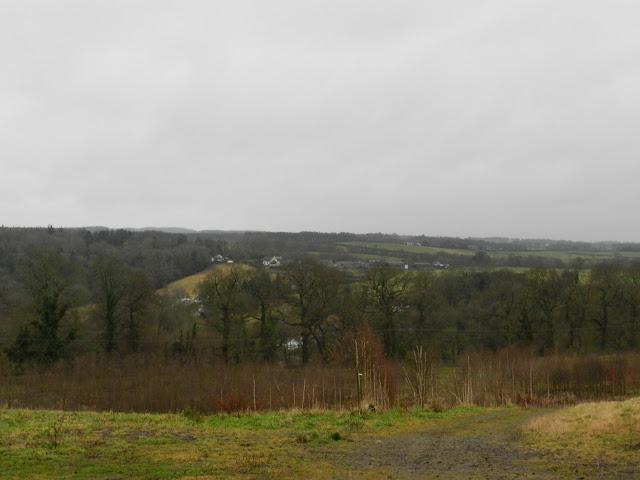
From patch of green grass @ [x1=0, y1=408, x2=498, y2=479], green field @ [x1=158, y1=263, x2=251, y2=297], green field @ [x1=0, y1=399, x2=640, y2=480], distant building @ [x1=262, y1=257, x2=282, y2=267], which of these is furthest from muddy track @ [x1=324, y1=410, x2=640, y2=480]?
distant building @ [x1=262, y1=257, x2=282, y2=267]

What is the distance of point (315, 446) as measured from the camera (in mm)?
13414

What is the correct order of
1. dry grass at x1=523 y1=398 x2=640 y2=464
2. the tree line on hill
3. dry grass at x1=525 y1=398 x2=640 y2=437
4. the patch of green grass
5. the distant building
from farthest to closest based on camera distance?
the distant building
the tree line on hill
dry grass at x1=525 y1=398 x2=640 y2=437
dry grass at x1=523 y1=398 x2=640 y2=464
the patch of green grass

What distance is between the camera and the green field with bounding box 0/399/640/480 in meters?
10.7

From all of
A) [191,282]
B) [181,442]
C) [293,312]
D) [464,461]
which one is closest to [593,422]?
[464,461]

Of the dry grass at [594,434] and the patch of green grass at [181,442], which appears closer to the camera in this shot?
the patch of green grass at [181,442]

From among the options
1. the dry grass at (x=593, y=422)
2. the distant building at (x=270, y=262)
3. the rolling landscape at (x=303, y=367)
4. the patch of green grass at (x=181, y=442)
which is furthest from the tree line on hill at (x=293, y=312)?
the dry grass at (x=593, y=422)

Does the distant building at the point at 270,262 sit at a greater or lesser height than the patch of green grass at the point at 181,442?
greater

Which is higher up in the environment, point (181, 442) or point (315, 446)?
point (181, 442)

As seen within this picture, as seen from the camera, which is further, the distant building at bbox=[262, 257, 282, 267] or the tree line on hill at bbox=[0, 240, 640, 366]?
the distant building at bbox=[262, 257, 282, 267]

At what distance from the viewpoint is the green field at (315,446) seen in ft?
35.0

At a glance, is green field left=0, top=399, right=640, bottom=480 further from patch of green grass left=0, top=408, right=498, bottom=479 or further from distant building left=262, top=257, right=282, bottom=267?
distant building left=262, top=257, right=282, bottom=267

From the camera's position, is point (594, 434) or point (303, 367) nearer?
point (594, 434)

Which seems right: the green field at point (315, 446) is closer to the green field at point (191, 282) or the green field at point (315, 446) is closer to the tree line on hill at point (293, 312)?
the tree line on hill at point (293, 312)

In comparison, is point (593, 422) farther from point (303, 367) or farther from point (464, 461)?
point (303, 367)
